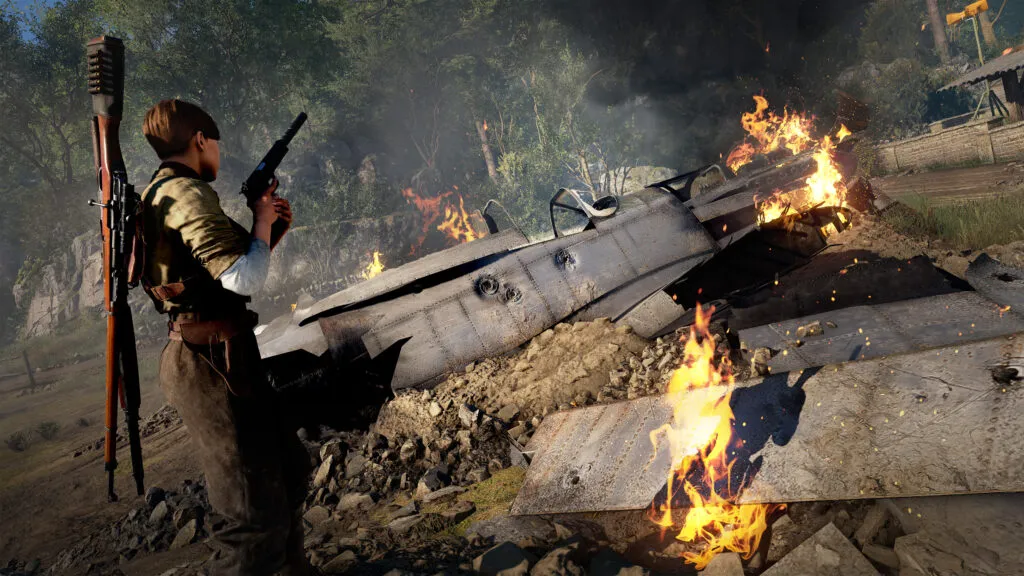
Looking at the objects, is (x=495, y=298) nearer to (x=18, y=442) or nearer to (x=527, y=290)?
(x=527, y=290)

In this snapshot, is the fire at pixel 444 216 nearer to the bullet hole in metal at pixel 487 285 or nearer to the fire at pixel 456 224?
the fire at pixel 456 224

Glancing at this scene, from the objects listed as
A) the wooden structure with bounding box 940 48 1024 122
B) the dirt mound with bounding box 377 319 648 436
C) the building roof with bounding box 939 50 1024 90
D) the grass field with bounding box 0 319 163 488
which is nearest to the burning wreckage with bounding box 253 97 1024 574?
the dirt mound with bounding box 377 319 648 436

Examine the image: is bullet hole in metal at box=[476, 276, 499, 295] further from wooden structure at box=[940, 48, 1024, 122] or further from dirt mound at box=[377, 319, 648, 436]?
wooden structure at box=[940, 48, 1024, 122]

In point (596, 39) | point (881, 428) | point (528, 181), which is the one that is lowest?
point (881, 428)

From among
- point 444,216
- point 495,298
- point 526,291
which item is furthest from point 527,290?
point 444,216

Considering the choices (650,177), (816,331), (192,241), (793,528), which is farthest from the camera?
(650,177)

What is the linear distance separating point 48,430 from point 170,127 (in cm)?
1094

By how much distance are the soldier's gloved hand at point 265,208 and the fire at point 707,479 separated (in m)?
2.60

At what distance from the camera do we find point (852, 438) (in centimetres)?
281

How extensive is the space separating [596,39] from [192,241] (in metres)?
20.5

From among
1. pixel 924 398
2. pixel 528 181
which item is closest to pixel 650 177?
pixel 528 181

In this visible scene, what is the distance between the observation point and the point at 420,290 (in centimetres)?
614

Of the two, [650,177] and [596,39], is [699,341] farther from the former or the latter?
[650,177]

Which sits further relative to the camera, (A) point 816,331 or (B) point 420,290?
(B) point 420,290
